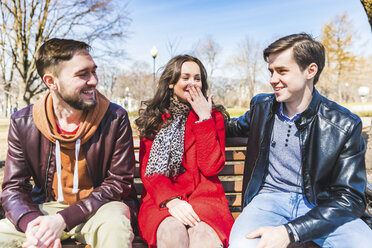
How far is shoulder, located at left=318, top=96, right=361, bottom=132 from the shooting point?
84.7 inches

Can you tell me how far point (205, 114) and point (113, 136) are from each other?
30.2 inches

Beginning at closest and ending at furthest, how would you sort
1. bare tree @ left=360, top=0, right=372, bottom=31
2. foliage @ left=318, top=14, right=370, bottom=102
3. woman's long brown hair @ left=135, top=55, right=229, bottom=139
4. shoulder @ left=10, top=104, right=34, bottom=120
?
shoulder @ left=10, top=104, right=34, bottom=120
woman's long brown hair @ left=135, top=55, right=229, bottom=139
bare tree @ left=360, top=0, right=372, bottom=31
foliage @ left=318, top=14, right=370, bottom=102

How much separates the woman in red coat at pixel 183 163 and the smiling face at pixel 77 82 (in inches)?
22.2

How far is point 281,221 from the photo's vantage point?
7.29ft

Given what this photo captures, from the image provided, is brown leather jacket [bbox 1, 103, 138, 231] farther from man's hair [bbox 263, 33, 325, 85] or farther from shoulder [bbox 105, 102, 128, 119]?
man's hair [bbox 263, 33, 325, 85]

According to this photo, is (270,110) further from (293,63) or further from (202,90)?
(202,90)

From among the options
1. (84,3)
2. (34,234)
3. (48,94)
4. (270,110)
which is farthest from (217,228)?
(84,3)

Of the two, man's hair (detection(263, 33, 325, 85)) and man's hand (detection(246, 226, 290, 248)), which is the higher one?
man's hair (detection(263, 33, 325, 85))

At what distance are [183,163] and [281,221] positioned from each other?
0.90 m

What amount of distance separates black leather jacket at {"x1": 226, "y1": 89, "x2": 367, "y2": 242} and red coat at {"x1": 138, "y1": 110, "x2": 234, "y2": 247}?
30 centimetres

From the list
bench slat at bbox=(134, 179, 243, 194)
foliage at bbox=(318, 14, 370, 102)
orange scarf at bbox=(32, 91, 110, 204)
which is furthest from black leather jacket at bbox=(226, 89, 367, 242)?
foliage at bbox=(318, 14, 370, 102)

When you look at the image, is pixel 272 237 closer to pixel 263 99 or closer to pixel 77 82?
pixel 263 99

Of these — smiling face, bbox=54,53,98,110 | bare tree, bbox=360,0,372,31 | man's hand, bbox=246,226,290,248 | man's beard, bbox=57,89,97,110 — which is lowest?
man's hand, bbox=246,226,290,248

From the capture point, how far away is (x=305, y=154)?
2236mm
